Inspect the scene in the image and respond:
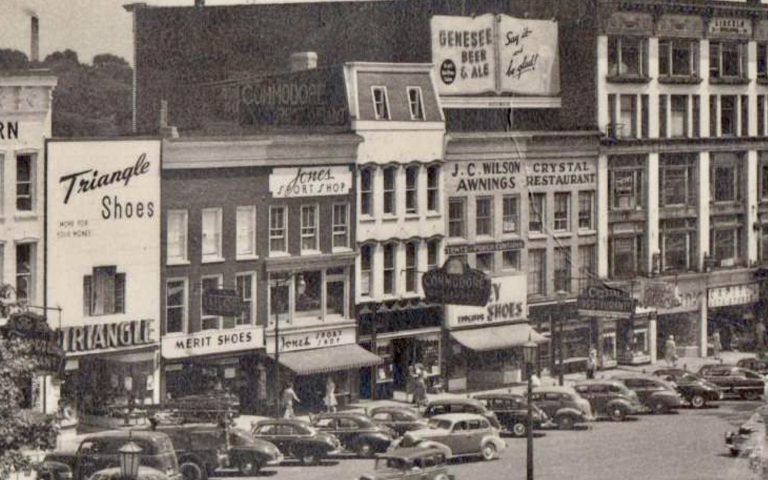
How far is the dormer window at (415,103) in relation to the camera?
63219 millimetres

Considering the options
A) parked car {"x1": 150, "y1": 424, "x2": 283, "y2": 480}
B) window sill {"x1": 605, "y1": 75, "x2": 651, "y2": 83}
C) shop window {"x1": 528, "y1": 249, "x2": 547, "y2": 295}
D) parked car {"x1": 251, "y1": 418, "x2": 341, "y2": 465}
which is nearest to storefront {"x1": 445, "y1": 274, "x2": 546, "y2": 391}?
shop window {"x1": 528, "y1": 249, "x2": 547, "y2": 295}

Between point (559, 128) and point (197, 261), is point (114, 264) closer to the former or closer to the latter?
point (197, 261)

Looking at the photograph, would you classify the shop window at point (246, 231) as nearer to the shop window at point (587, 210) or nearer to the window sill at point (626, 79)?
the shop window at point (587, 210)

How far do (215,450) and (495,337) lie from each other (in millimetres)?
23409

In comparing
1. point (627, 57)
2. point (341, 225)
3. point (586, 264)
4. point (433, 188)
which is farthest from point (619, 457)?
point (627, 57)

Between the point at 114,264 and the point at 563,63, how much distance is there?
2626 cm

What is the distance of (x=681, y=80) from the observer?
7506cm

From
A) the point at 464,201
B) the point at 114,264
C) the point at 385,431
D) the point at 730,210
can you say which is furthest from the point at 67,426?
the point at 730,210

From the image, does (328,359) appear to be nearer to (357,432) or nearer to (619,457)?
(357,432)

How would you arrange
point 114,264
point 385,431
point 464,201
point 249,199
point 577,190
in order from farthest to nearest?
point 577,190 → point 464,201 → point 249,199 → point 114,264 → point 385,431

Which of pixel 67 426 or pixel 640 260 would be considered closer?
pixel 67 426

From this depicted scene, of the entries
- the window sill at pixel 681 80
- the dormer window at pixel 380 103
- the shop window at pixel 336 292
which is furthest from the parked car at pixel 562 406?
the window sill at pixel 681 80

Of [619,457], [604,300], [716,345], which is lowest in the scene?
[619,457]

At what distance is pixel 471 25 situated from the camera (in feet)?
215
